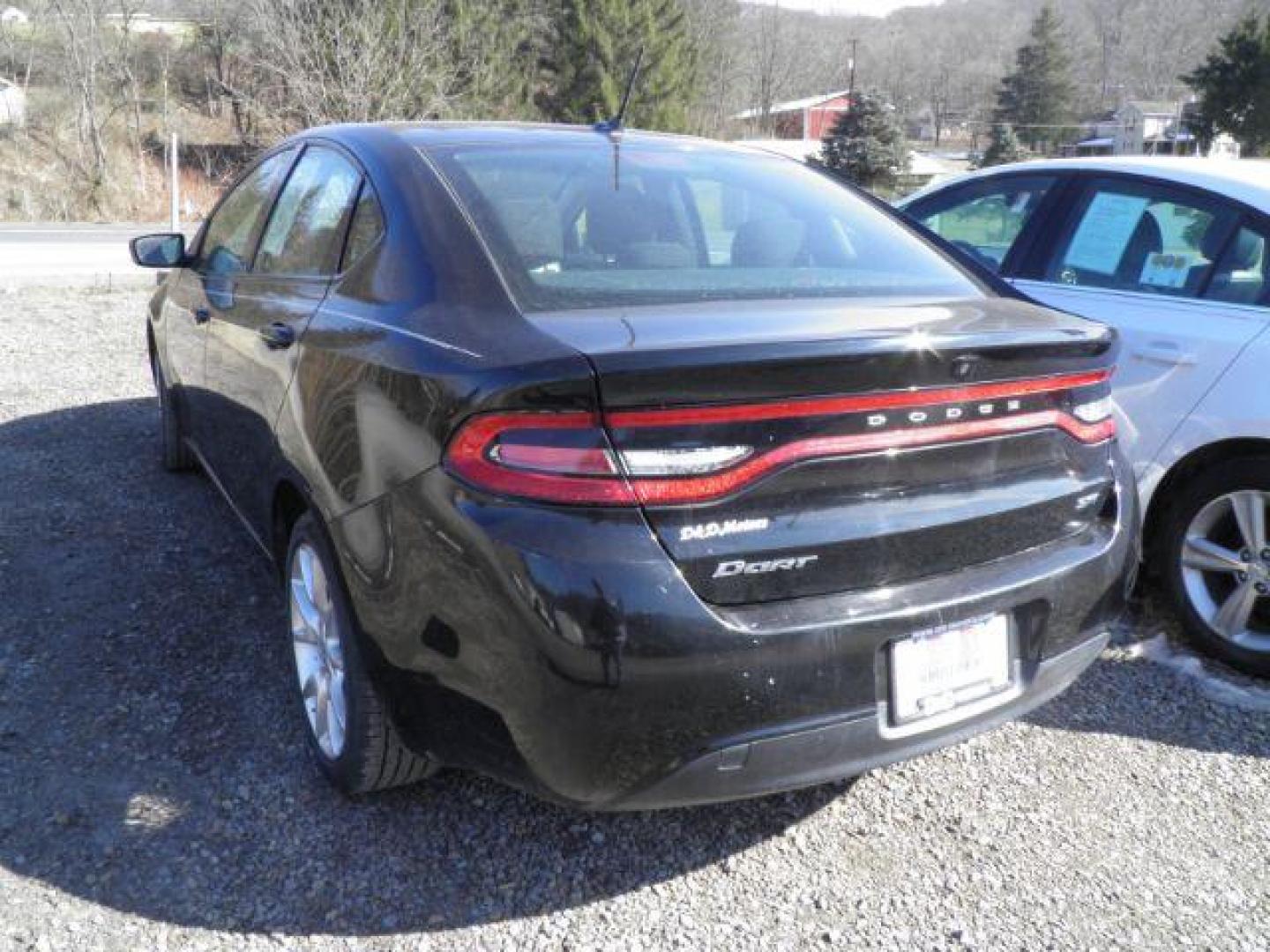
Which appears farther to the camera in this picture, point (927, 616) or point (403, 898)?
point (403, 898)

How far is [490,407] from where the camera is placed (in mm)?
1858

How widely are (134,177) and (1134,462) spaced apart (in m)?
37.8

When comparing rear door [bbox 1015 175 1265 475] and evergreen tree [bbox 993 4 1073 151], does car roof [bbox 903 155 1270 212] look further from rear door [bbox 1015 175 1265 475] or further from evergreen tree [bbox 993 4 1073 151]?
evergreen tree [bbox 993 4 1073 151]

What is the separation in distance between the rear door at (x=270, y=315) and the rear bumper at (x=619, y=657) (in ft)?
2.91

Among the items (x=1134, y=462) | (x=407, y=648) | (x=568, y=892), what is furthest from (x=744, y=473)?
(x=1134, y=462)

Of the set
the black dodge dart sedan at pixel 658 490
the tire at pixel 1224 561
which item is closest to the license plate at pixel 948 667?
the black dodge dart sedan at pixel 658 490

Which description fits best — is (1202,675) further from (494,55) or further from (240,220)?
(494,55)

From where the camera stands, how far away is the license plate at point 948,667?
1.99 m

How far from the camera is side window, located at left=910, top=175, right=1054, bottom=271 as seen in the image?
13.6 feet

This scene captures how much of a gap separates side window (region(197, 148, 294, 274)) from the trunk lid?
1.87 meters

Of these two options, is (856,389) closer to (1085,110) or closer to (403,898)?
(403,898)

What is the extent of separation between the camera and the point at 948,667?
2.05 m

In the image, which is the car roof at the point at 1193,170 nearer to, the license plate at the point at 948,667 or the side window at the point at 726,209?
the side window at the point at 726,209

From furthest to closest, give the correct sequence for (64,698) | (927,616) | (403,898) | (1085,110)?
(1085,110)
(64,698)
(403,898)
(927,616)
